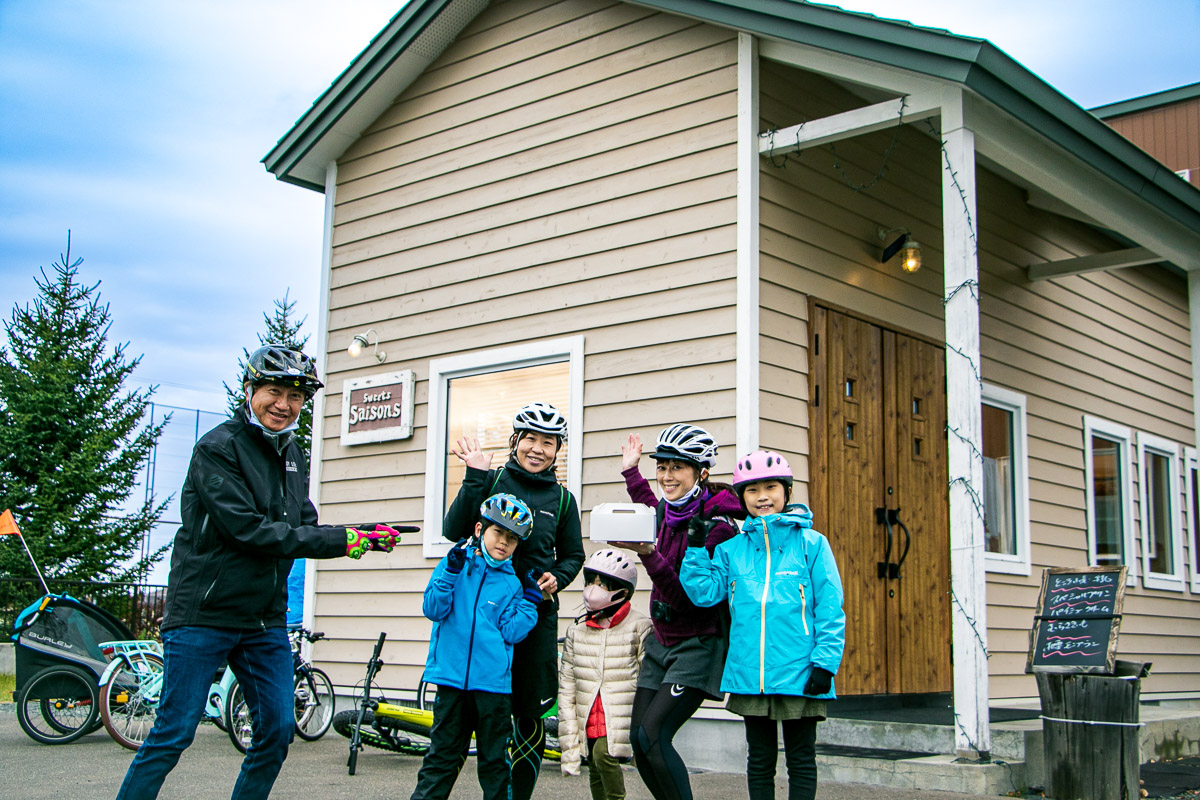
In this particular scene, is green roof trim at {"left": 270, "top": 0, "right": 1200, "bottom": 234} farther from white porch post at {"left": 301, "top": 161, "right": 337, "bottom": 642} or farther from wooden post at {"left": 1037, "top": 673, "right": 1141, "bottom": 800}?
wooden post at {"left": 1037, "top": 673, "right": 1141, "bottom": 800}

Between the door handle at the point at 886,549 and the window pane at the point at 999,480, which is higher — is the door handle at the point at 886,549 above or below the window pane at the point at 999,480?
below

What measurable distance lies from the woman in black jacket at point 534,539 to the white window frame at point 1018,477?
5.55 metres

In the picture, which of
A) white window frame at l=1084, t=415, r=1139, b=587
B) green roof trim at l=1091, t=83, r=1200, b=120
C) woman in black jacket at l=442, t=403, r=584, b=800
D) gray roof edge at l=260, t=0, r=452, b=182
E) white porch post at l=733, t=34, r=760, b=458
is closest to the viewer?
woman in black jacket at l=442, t=403, r=584, b=800

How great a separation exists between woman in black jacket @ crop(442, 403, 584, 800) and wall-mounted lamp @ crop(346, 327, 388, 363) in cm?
459

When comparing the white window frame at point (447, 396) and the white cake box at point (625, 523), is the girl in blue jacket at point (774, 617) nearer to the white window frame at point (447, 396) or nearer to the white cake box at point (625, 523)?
the white cake box at point (625, 523)

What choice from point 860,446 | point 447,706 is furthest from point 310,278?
point 447,706

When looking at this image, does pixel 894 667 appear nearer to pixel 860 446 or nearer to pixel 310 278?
pixel 860 446

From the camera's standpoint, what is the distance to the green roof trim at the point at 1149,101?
1408cm

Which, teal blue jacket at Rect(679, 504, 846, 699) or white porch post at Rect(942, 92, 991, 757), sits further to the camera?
white porch post at Rect(942, 92, 991, 757)

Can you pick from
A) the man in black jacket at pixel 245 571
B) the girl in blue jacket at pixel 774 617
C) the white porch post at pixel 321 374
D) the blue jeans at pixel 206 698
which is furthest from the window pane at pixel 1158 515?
the blue jeans at pixel 206 698

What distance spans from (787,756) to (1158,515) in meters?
9.00

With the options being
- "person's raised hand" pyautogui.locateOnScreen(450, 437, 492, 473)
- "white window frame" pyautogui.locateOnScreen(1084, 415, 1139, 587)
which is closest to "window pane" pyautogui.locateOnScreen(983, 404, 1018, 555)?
"white window frame" pyautogui.locateOnScreen(1084, 415, 1139, 587)

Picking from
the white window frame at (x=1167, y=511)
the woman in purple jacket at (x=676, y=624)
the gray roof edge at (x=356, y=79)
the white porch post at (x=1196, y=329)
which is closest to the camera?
the woman in purple jacket at (x=676, y=624)

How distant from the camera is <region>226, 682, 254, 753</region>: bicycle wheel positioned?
707 cm
